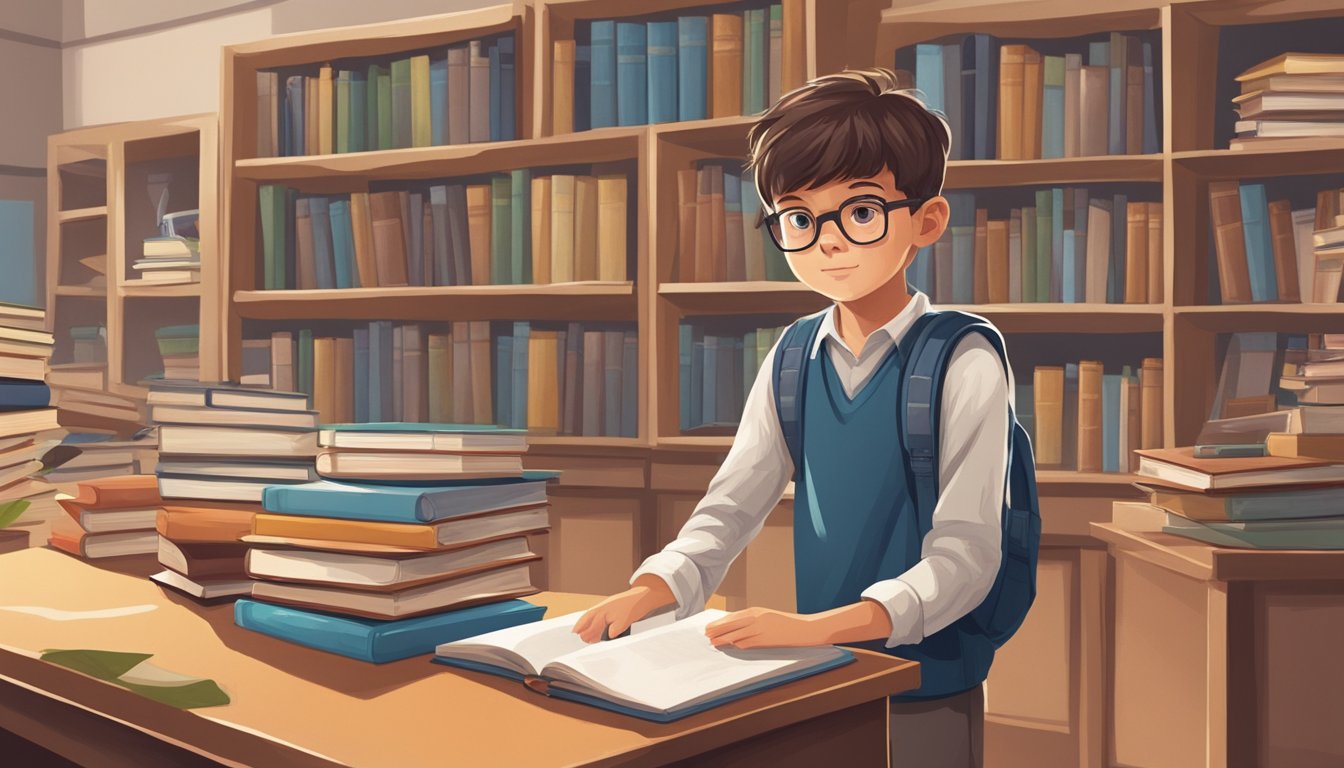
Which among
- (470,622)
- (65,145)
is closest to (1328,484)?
(470,622)

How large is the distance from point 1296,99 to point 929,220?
5.37 ft

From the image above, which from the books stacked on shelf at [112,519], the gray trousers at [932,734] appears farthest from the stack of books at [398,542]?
the books stacked on shelf at [112,519]

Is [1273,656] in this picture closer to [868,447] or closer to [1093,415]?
[1093,415]

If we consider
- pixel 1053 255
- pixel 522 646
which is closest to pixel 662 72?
pixel 1053 255

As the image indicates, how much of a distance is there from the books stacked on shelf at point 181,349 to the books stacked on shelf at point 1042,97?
258 centimetres

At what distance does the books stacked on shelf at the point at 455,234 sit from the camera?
119 inches

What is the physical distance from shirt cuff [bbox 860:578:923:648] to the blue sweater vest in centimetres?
15

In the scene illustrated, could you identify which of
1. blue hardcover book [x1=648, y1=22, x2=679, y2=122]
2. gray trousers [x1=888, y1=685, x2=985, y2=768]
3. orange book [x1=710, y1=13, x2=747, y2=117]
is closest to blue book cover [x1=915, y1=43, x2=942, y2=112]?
Result: orange book [x1=710, y1=13, x2=747, y2=117]

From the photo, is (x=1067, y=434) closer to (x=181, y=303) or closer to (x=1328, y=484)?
(x=1328, y=484)

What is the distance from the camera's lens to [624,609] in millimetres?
1113

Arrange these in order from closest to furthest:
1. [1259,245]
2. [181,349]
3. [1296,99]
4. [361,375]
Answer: [1296,99]
[1259,245]
[361,375]
[181,349]

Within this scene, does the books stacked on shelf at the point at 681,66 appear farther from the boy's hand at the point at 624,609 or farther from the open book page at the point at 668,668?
the open book page at the point at 668,668

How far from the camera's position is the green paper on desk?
0.92 metres

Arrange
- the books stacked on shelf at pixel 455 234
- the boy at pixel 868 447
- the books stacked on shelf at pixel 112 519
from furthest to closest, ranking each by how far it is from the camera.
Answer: the books stacked on shelf at pixel 455 234, the books stacked on shelf at pixel 112 519, the boy at pixel 868 447
